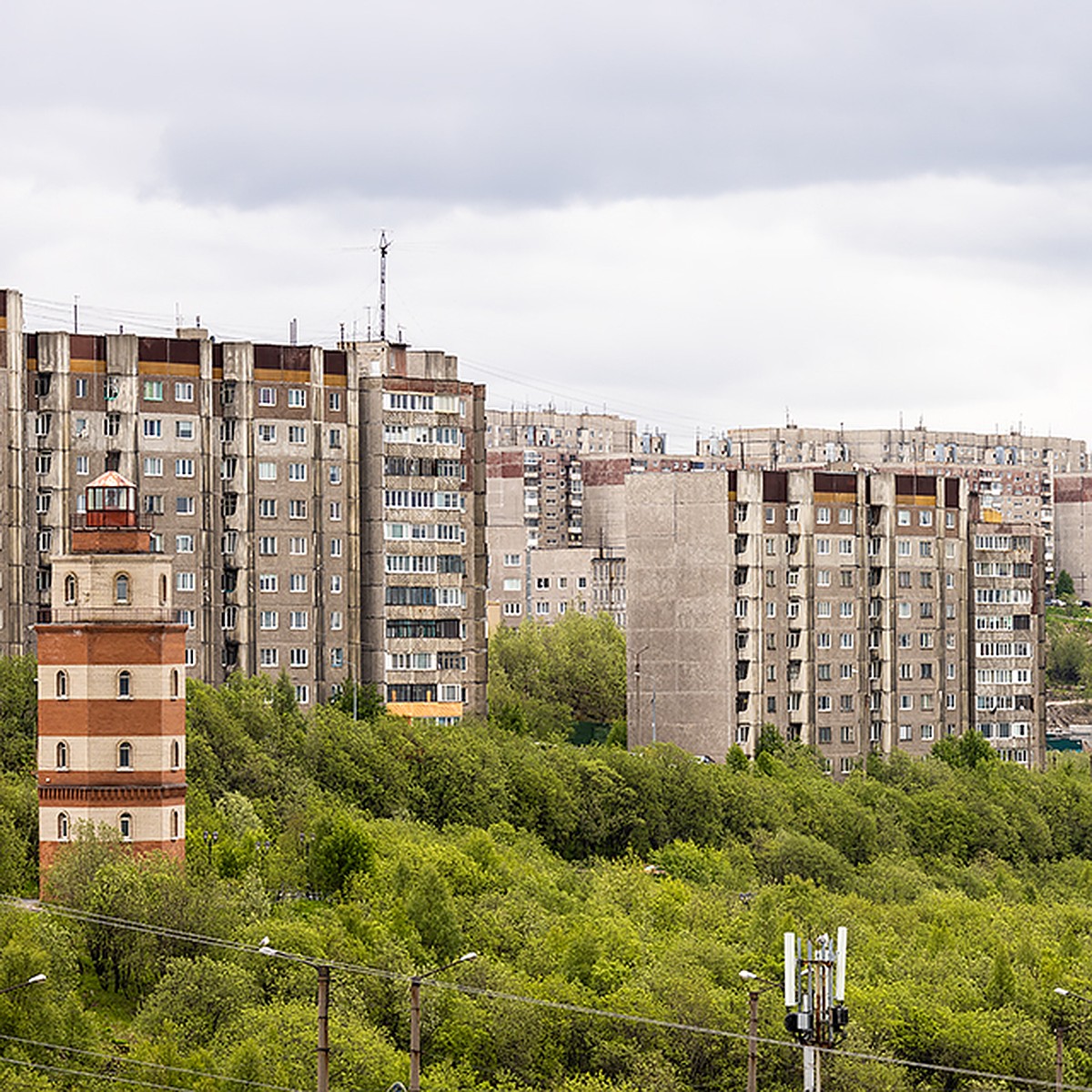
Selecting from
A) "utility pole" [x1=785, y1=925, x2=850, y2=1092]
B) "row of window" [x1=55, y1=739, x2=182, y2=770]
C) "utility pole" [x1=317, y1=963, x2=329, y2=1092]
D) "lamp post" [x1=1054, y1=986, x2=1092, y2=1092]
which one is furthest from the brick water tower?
"utility pole" [x1=785, y1=925, x2=850, y2=1092]

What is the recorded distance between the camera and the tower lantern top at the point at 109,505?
83750 mm

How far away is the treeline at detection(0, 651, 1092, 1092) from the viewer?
242 feet

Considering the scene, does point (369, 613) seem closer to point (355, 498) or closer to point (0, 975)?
point (355, 498)

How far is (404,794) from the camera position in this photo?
11294 centimetres

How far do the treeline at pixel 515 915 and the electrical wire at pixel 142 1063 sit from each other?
0.48ft

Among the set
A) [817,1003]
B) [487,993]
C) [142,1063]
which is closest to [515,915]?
[487,993]

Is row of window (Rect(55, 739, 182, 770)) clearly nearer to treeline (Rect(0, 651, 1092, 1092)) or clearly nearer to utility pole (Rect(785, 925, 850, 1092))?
treeline (Rect(0, 651, 1092, 1092))

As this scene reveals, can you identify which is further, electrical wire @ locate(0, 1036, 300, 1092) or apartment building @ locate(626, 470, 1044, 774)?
apartment building @ locate(626, 470, 1044, 774)

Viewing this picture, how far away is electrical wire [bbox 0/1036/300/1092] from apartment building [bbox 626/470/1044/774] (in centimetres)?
7394

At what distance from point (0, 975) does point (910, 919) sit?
44.8 meters

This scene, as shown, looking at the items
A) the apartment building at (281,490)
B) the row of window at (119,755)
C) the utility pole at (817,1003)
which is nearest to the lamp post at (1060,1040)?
the utility pole at (817,1003)

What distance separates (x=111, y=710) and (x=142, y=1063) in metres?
16.4

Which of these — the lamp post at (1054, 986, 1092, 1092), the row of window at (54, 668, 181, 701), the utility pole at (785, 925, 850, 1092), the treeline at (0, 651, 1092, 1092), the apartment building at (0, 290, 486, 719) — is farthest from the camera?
the apartment building at (0, 290, 486, 719)

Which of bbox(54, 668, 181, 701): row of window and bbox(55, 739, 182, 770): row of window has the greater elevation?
bbox(54, 668, 181, 701): row of window
